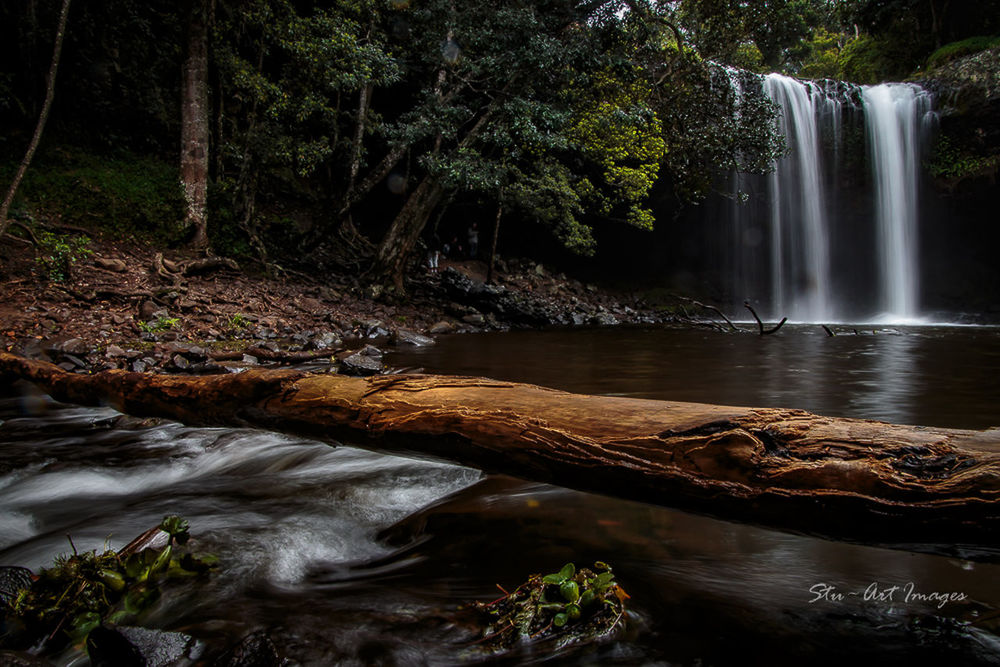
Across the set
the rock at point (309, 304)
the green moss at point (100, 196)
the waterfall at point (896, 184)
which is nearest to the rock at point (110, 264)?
the green moss at point (100, 196)

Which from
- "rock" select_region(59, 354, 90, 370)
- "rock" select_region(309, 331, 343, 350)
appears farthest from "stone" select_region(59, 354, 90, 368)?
"rock" select_region(309, 331, 343, 350)

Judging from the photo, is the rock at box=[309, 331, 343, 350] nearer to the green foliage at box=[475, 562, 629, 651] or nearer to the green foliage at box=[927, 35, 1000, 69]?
the green foliage at box=[475, 562, 629, 651]

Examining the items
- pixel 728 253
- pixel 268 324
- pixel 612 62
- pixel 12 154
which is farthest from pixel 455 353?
pixel 728 253

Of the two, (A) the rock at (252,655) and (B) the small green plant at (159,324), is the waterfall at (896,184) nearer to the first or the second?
(B) the small green plant at (159,324)

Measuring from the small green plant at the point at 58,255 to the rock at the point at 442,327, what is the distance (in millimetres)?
5849

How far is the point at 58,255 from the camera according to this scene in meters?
7.66

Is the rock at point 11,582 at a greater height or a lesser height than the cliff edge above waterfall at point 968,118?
lesser

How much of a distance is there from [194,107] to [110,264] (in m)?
3.58

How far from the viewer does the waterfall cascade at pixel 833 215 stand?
19812 mm

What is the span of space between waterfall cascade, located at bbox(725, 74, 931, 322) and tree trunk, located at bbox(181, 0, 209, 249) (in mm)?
17831

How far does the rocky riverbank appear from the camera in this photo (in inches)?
Result: 231

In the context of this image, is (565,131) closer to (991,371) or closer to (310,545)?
(991,371)

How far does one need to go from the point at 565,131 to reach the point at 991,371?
30.1 ft

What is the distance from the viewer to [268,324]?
846 cm
